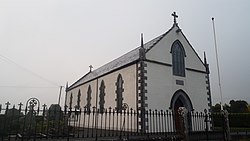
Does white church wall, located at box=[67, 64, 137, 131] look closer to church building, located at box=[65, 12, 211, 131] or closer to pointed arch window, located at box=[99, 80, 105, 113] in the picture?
church building, located at box=[65, 12, 211, 131]

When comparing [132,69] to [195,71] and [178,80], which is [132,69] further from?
[195,71]

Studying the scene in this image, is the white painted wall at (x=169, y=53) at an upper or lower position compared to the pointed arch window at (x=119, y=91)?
upper

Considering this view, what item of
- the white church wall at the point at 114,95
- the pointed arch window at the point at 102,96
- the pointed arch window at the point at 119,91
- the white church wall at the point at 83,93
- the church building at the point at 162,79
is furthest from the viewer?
the white church wall at the point at 83,93

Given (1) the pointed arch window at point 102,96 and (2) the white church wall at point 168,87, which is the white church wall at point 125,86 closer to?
(1) the pointed arch window at point 102,96

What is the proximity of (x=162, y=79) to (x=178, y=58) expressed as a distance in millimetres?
3424

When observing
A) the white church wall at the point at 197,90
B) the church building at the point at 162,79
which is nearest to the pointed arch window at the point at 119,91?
the church building at the point at 162,79

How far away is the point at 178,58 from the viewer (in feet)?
67.3

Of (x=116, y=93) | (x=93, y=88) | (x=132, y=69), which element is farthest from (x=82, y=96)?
(x=132, y=69)

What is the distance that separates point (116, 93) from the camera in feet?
68.4

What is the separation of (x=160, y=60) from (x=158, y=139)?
30.1 ft

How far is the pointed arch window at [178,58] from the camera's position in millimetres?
19994


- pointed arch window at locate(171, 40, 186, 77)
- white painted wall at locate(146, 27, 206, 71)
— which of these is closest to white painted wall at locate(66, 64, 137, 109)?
white painted wall at locate(146, 27, 206, 71)

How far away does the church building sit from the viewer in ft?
57.2

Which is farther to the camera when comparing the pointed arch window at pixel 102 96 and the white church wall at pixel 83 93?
the white church wall at pixel 83 93
